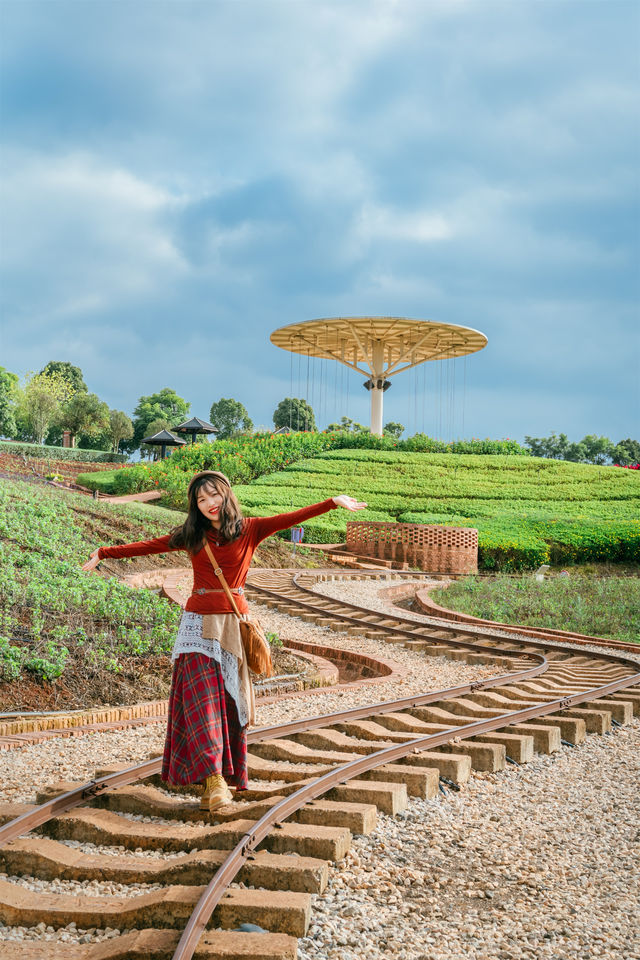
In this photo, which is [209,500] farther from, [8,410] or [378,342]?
[8,410]

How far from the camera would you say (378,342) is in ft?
144

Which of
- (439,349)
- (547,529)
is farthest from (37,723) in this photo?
(439,349)

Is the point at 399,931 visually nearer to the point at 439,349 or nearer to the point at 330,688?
the point at 330,688

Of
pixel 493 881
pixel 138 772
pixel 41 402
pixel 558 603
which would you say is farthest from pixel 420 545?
pixel 41 402

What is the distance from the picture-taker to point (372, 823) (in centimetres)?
411

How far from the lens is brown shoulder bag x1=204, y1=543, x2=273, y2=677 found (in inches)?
164

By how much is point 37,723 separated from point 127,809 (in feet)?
6.97

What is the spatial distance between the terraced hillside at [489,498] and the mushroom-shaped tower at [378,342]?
6324mm

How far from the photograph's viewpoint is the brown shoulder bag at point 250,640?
4.18 meters

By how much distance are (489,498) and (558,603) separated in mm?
18072

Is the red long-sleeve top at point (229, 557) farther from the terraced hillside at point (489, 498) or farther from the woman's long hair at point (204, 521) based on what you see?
the terraced hillside at point (489, 498)

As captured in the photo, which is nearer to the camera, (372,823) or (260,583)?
(372,823)

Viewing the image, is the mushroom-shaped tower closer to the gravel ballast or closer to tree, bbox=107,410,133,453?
tree, bbox=107,410,133,453

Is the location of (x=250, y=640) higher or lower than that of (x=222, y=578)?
lower
